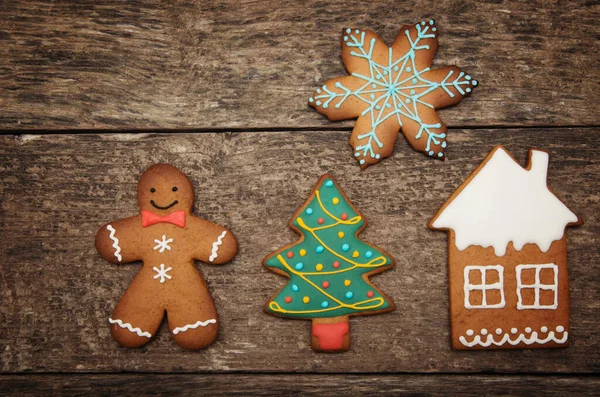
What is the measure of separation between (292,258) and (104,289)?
0.35 meters

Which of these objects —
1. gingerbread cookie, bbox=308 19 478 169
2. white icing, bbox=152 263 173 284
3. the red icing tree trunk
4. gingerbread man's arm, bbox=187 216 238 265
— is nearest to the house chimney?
gingerbread cookie, bbox=308 19 478 169

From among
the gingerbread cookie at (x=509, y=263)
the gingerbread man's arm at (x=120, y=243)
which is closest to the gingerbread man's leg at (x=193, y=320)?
the gingerbread man's arm at (x=120, y=243)

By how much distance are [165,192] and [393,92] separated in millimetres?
440

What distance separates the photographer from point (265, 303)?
85cm

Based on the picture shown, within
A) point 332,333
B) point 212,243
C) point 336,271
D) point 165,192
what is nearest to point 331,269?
point 336,271

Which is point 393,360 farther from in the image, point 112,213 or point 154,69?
point 154,69

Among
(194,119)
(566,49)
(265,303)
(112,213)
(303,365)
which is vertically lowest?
(303,365)

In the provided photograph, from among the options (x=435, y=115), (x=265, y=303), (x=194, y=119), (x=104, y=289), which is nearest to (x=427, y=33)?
(x=435, y=115)

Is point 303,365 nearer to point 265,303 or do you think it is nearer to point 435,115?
point 265,303

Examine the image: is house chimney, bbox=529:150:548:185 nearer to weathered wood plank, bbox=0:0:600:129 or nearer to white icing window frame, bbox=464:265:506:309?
weathered wood plank, bbox=0:0:600:129

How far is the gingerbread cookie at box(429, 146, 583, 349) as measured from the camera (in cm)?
82

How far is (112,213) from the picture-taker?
0.86 m

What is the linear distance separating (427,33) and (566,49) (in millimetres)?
261

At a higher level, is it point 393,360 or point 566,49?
point 566,49
